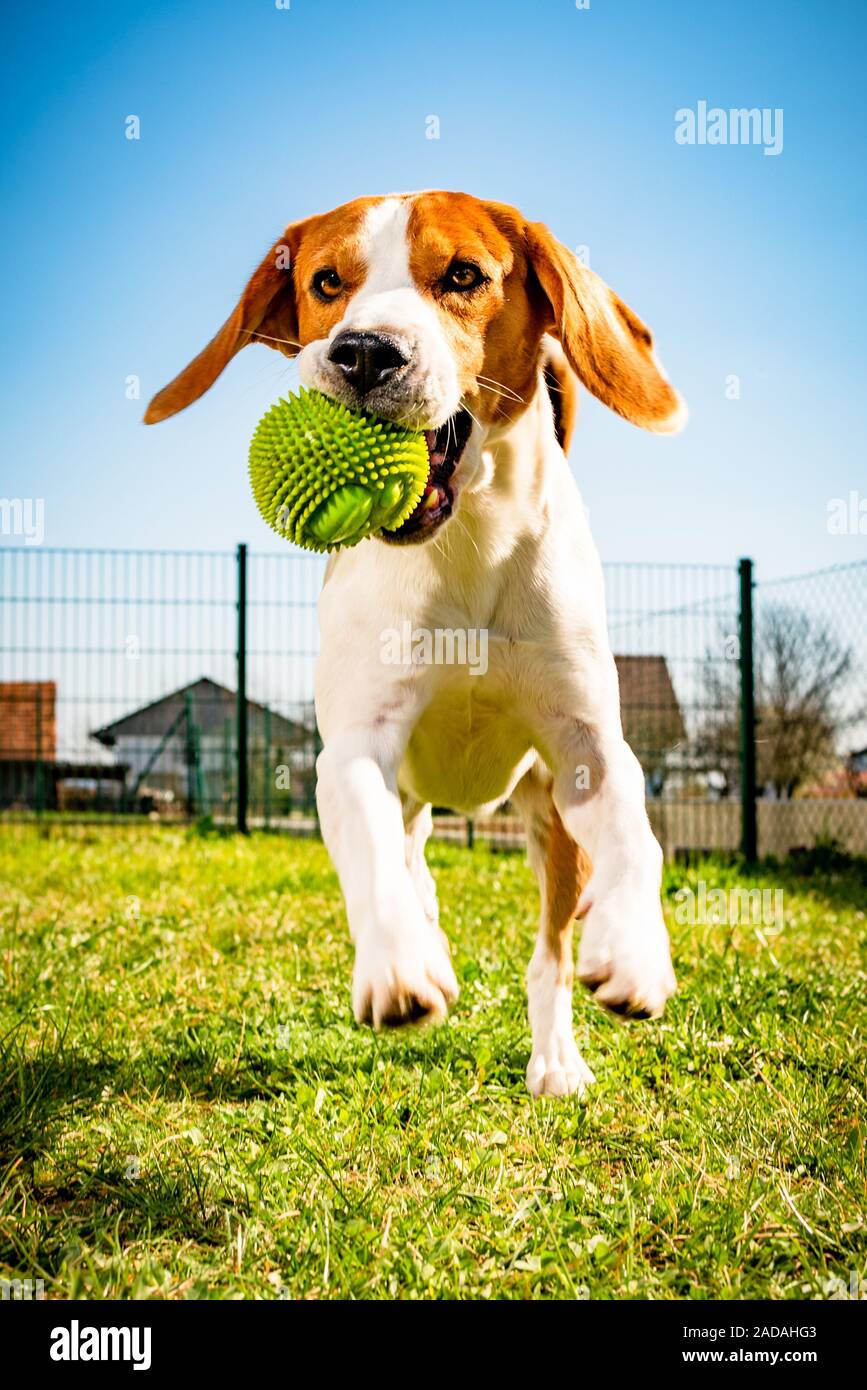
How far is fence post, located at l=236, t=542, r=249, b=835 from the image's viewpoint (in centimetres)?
1062

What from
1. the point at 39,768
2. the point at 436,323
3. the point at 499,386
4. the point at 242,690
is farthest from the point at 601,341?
the point at 39,768

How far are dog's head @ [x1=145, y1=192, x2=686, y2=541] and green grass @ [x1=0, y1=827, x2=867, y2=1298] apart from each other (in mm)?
1420

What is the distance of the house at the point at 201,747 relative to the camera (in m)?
12.0

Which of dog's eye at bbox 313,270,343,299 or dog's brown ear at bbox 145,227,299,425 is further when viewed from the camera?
dog's brown ear at bbox 145,227,299,425

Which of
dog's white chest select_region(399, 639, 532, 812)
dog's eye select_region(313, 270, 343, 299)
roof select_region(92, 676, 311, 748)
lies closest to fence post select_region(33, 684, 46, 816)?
roof select_region(92, 676, 311, 748)

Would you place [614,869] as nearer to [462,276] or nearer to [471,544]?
[471,544]

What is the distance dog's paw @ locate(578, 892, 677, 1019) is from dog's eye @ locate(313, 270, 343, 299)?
58.2 inches

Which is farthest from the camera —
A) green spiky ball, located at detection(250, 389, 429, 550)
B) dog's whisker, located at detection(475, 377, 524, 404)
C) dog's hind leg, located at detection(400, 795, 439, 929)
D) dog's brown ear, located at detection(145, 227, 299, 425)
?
dog's hind leg, located at detection(400, 795, 439, 929)

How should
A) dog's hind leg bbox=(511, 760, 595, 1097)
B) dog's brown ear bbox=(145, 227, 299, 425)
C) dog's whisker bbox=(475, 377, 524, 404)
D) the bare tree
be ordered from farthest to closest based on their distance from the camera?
the bare tree, dog's hind leg bbox=(511, 760, 595, 1097), dog's brown ear bbox=(145, 227, 299, 425), dog's whisker bbox=(475, 377, 524, 404)

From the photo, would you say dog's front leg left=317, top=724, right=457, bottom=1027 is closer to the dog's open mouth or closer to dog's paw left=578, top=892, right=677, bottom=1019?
dog's paw left=578, top=892, right=677, bottom=1019

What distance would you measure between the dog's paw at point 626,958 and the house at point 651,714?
24.9 ft

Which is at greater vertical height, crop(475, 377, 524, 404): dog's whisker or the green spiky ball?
crop(475, 377, 524, 404): dog's whisker

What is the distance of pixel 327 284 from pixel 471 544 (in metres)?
0.67

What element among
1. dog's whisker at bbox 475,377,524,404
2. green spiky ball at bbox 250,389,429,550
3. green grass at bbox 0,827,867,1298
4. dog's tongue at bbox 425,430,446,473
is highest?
dog's whisker at bbox 475,377,524,404
